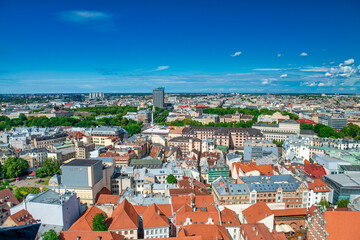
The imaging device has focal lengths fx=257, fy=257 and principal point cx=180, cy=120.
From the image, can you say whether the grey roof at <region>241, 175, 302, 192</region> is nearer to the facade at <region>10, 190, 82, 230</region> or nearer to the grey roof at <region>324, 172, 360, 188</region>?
the grey roof at <region>324, 172, 360, 188</region>

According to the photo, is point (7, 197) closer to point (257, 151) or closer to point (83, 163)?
point (83, 163)

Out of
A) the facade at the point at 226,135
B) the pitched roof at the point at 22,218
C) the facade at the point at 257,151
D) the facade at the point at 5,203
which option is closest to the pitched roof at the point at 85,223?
the pitched roof at the point at 22,218

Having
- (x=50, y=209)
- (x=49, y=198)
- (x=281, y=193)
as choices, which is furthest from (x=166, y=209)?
(x=281, y=193)

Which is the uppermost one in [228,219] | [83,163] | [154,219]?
[83,163]

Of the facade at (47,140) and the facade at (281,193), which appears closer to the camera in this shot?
the facade at (281,193)

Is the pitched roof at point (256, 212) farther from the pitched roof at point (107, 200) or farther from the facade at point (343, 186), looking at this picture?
the pitched roof at point (107, 200)

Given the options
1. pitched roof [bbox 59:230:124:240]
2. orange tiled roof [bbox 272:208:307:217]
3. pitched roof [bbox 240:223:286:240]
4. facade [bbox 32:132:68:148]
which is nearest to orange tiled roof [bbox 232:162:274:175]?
orange tiled roof [bbox 272:208:307:217]
